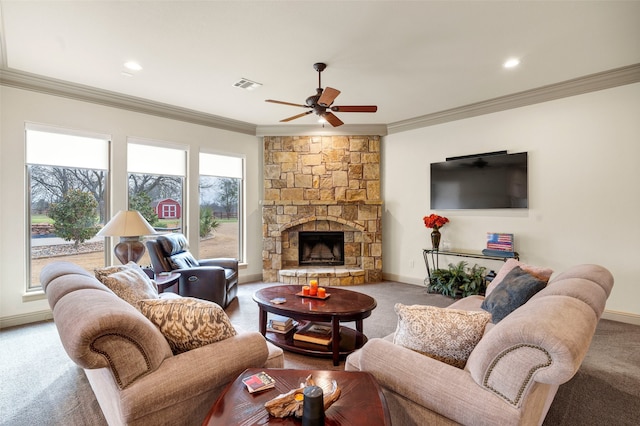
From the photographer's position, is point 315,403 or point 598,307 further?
point 598,307

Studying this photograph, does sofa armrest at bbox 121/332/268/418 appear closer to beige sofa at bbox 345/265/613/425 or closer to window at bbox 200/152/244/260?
beige sofa at bbox 345/265/613/425

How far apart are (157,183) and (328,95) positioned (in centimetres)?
321

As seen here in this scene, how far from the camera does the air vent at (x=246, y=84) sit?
387 cm

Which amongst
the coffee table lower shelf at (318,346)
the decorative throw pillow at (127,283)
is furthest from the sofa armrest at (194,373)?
the coffee table lower shelf at (318,346)

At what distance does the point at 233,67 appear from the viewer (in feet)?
11.5

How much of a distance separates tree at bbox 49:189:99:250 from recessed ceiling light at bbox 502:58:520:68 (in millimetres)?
5406

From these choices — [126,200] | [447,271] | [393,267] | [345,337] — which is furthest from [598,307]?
[126,200]

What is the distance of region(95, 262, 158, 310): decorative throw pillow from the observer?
2.09m

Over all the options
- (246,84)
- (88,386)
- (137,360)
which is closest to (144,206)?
(246,84)

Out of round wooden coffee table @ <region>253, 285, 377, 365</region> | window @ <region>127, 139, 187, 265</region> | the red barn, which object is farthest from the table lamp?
round wooden coffee table @ <region>253, 285, 377, 365</region>

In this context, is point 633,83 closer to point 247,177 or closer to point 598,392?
point 598,392

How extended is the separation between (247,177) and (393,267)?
322 cm

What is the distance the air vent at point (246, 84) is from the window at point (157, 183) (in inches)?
68.2

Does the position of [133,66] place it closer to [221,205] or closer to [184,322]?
[221,205]
